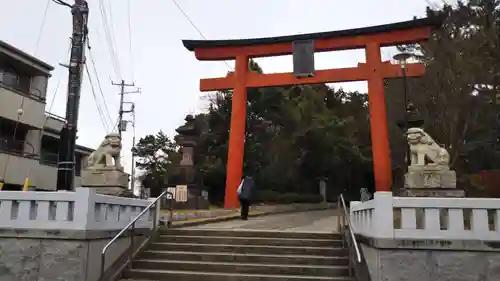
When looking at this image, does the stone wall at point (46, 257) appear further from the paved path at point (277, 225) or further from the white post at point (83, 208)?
the paved path at point (277, 225)

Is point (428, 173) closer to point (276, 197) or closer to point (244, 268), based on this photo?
point (244, 268)

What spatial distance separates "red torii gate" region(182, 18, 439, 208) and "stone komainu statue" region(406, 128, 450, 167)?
1046 centimetres

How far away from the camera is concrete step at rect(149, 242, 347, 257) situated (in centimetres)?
849

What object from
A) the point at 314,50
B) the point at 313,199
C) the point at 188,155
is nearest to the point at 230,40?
the point at 314,50

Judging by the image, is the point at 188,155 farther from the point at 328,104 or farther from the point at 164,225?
the point at 328,104

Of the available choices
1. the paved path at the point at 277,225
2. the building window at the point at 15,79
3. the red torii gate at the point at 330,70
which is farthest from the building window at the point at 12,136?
the paved path at the point at 277,225

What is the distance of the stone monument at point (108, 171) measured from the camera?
9.78m

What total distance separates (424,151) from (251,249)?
12.2 feet

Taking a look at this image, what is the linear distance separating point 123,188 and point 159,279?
2.77 m

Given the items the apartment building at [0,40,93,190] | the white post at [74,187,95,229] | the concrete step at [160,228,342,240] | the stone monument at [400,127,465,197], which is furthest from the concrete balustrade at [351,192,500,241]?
the apartment building at [0,40,93,190]

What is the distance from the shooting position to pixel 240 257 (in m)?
8.31

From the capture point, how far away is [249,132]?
31469 mm

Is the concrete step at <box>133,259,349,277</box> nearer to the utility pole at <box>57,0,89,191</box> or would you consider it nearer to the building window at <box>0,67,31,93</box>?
the utility pole at <box>57,0,89,191</box>

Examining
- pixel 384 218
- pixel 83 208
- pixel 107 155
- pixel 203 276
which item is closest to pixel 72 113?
pixel 107 155
